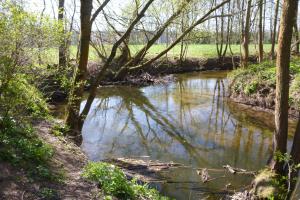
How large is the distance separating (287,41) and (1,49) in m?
5.74

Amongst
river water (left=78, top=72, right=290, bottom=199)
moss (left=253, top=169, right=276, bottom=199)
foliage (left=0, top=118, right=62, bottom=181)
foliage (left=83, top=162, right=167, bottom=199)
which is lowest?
river water (left=78, top=72, right=290, bottom=199)

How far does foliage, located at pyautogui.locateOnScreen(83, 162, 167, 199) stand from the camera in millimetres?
6637

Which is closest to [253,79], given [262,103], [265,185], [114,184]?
[262,103]

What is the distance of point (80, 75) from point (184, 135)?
16.0 feet

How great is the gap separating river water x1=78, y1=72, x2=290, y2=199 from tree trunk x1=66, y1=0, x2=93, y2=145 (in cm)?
93

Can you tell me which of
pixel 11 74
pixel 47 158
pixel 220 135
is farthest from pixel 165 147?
pixel 11 74

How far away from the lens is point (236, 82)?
1938cm

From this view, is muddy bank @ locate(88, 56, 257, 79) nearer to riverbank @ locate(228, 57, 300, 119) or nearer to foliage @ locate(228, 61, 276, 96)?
foliage @ locate(228, 61, 276, 96)

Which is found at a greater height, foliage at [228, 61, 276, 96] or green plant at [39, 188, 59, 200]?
foliage at [228, 61, 276, 96]

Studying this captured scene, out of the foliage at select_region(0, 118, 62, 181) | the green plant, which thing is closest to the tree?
the foliage at select_region(0, 118, 62, 181)

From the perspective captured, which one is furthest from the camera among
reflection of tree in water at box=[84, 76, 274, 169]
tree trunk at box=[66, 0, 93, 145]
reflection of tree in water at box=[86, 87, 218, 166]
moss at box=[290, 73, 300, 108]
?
moss at box=[290, 73, 300, 108]

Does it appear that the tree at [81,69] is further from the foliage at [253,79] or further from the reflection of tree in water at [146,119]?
the foliage at [253,79]

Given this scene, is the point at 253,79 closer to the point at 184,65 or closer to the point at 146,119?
the point at 146,119

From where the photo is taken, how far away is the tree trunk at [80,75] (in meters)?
10.0
